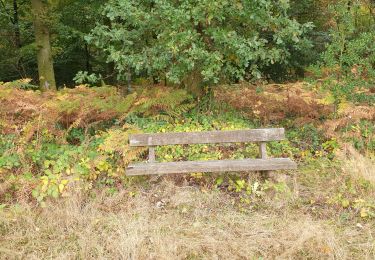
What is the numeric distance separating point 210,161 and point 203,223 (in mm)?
1083

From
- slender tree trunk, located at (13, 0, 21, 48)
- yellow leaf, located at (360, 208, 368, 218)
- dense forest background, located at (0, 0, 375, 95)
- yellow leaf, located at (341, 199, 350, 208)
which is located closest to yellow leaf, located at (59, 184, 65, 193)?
dense forest background, located at (0, 0, 375, 95)

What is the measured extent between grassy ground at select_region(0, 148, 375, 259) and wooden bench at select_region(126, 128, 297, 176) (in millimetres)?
262

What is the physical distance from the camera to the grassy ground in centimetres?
387

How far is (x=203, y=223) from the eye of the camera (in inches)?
172

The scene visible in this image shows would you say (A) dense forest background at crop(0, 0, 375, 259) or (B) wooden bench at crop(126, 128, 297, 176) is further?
(B) wooden bench at crop(126, 128, 297, 176)

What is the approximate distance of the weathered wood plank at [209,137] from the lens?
17.1ft

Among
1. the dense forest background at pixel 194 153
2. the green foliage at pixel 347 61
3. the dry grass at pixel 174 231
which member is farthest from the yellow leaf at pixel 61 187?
the green foliage at pixel 347 61

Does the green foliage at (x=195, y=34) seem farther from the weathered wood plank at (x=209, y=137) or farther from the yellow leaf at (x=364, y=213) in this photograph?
the yellow leaf at (x=364, y=213)

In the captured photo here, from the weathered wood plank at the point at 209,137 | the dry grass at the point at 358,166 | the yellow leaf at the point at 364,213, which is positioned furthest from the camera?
the weathered wood plank at the point at 209,137

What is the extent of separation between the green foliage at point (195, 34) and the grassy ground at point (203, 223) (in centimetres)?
213

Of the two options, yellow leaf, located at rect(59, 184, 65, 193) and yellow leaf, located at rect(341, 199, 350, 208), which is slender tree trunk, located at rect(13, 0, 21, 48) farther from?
yellow leaf, located at rect(341, 199, 350, 208)

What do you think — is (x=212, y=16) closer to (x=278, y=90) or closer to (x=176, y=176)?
(x=176, y=176)

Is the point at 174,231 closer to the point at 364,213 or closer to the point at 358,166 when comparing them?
the point at 364,213

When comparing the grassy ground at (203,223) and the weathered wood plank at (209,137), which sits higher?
the weathered wood plank at (209,137)
